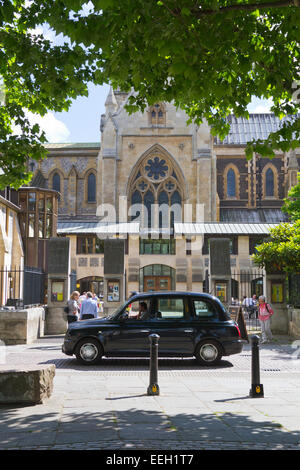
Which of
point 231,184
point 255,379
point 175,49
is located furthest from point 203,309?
point 231,184

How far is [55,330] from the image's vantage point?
59.4 feet

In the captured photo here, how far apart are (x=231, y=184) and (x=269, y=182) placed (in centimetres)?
350

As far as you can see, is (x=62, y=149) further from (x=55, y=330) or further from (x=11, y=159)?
(x=11, y=159)

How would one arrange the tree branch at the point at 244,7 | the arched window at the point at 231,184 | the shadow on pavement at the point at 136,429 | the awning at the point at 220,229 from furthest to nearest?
the arched window at the point at 231,184, the awning at the point at 220,229, the tree branch at the point at 244,7, the shadow on pavement at the point at 136,429

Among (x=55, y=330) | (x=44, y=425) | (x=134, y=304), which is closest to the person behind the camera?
(x=44, y=425)

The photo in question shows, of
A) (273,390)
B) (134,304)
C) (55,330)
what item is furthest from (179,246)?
(273,390)

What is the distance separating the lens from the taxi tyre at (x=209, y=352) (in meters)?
11.6

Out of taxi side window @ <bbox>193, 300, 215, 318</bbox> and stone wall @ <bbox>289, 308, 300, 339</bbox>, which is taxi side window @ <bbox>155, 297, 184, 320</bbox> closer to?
taxi side window @ <bbox>193, 300, 215, 318</bbox>

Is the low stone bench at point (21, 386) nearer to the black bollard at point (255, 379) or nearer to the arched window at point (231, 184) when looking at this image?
the black bollard at point (255, 379)

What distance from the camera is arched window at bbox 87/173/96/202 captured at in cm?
4878

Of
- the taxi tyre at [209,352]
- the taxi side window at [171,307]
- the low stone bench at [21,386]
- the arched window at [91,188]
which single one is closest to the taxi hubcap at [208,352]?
the taxi tyre at [209,352]

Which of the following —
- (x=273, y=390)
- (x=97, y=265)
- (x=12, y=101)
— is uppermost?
(x=12, y=101)

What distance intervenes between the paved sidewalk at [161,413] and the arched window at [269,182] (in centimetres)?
3771
